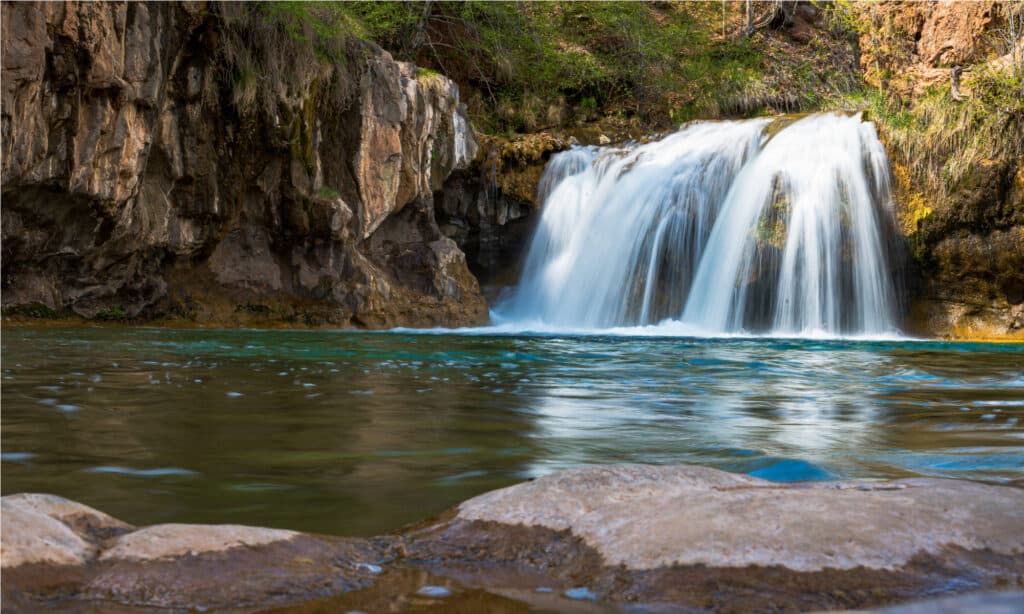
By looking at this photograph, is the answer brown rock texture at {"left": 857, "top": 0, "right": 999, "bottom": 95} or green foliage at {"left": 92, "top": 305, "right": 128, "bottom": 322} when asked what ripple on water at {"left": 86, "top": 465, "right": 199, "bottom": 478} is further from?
brown rock texture at {"left": 857, "top": 0, "right": 999, "bottom": 95}

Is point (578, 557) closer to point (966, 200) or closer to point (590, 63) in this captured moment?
point (966, 200)

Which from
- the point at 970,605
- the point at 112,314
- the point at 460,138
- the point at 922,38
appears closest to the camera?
the point at 970,605

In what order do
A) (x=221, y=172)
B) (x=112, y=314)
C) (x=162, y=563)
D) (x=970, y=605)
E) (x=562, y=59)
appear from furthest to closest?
(x=562, y=59) < (x=221, y=172) < (x=112, y=314) < (x=162, y=563) < (x=970, y=605)

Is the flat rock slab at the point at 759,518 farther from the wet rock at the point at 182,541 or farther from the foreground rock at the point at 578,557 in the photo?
the wet rock at the point at 182,541

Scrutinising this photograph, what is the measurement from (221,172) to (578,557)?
1340 centimetres

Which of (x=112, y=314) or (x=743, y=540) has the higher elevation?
(x=112, y=314)

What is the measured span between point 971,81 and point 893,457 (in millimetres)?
13207

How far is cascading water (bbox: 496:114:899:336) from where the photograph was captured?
14.2m

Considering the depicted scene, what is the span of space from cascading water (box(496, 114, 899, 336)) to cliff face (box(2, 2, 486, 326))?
206 centimetres

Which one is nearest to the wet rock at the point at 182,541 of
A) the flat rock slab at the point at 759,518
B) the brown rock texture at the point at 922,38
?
the flat rock slab at the point at 759,518

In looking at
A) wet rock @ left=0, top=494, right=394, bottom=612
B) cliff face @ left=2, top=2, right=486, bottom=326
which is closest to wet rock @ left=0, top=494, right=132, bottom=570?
wet rock @ left=0, top=494, right=394, bottom=612

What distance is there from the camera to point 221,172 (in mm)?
14203

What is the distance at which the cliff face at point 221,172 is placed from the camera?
11156 mm

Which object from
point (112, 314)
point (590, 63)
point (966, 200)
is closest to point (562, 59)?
point (590, 63)
